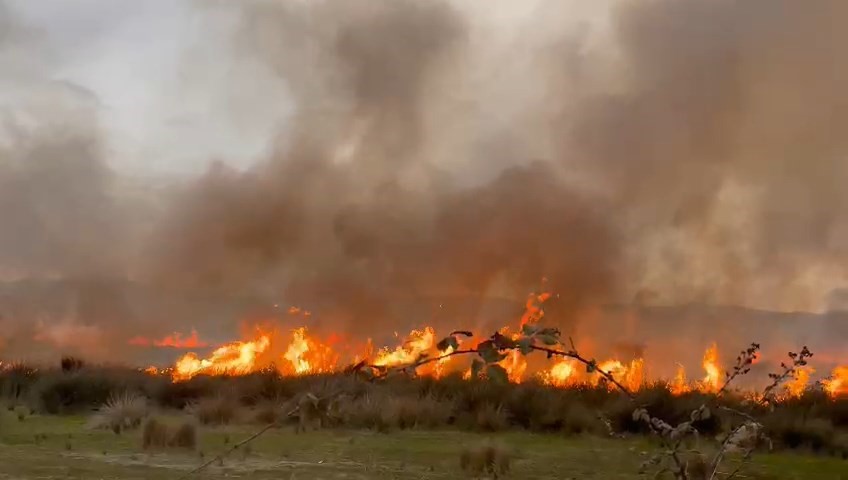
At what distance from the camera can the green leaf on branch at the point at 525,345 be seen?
7.09 ft

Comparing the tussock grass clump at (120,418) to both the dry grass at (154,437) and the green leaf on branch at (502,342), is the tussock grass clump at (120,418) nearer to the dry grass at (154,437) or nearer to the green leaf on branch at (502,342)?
the dry grass at (154,437)

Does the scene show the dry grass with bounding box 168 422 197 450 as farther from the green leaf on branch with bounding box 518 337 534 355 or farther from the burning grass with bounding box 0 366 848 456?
the green leaf on branch with bounding box 518 337 534 355

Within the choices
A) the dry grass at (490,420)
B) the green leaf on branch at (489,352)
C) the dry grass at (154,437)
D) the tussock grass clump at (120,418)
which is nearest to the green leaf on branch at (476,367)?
the green leaf on branch at (489,352)

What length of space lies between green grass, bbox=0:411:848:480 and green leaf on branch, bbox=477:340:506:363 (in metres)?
5.69

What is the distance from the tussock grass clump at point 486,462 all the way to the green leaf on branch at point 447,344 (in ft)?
20.1

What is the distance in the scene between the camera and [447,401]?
15188 mm

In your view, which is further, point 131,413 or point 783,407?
point 783,407

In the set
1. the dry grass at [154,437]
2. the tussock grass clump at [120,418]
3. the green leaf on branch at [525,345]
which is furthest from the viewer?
the tussock grass clump at [120,418]

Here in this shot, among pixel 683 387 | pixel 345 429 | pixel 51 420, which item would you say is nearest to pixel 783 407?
pixel 683 387

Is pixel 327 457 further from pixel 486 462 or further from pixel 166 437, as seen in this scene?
pixel 166 437

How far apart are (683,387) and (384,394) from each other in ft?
19.6

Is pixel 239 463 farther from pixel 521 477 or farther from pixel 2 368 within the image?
pixel 2 368

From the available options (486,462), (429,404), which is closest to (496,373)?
(486,462)

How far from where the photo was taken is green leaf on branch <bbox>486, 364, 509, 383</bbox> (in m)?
2.18
